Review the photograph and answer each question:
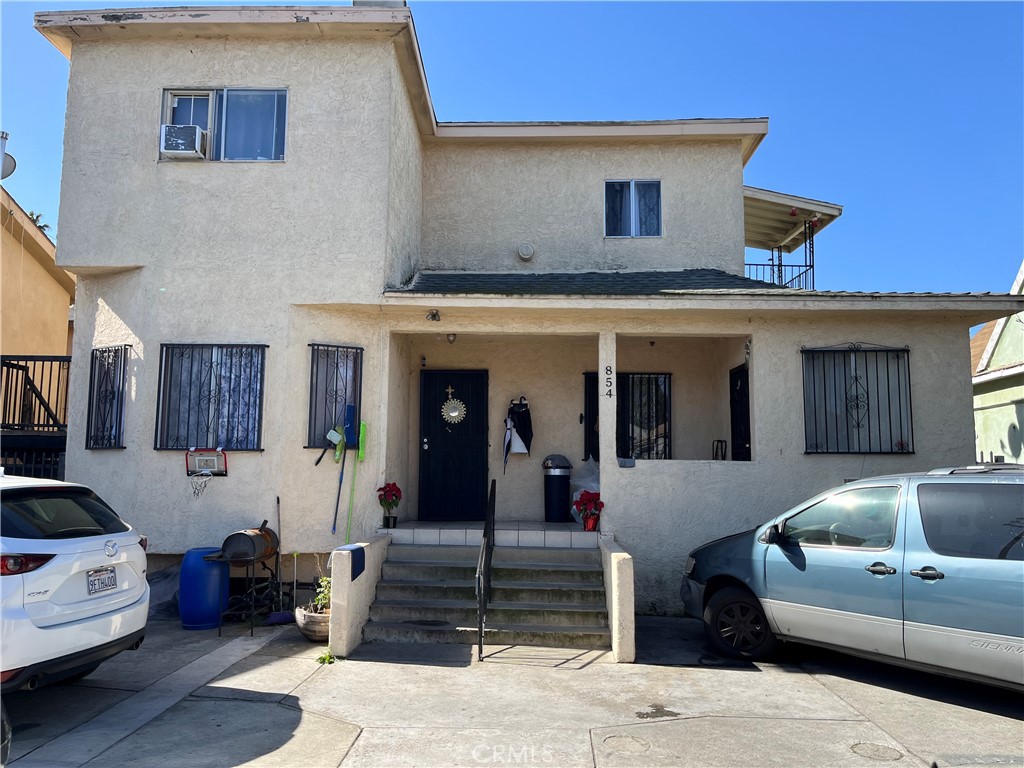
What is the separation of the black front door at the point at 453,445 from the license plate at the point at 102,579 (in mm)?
5812

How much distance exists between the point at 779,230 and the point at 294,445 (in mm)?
10480

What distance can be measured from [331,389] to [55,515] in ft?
13.9

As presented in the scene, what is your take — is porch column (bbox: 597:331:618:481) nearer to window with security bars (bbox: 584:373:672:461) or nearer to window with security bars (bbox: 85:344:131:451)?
window with security bars (bbox: 584:373:672:461)

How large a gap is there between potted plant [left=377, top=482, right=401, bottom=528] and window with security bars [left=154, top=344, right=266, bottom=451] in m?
1.64

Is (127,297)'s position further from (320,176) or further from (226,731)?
(226,731)

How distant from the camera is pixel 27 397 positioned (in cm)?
1216

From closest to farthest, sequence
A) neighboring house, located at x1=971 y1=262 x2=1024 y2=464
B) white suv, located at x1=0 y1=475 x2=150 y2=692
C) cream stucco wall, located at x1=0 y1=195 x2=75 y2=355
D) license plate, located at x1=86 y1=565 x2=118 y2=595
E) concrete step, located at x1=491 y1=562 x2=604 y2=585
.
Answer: white suv, located at x1=0 y1=475 x2=150 y2=692
license plate, located at x1=86 y1=565 x2=118 y2=595
concrete step, located at x1=491 y1=562 x2=604 y2=585
neighboring house, located at x1=971 y1=262 x2=1024 y2=464
cream stucco wall, located at x1=0 y1=195 x2=75 y2=355

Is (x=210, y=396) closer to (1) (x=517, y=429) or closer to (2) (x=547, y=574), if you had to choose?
(1) (x=517, y=429)

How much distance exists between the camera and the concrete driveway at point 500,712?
4.83 meters

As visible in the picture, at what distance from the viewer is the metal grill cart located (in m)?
8.29

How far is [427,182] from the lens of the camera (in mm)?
11938

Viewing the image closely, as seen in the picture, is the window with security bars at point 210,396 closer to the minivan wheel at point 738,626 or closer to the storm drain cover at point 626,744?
the minivan wheel at point 738,626

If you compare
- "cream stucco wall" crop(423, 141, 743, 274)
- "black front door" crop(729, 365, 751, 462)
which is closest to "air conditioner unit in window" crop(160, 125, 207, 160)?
"cream stucco wall" crop(423, 141, 743, 274)

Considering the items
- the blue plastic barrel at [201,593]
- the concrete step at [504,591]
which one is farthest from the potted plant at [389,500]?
the blue plastic barrel at [201,593]
